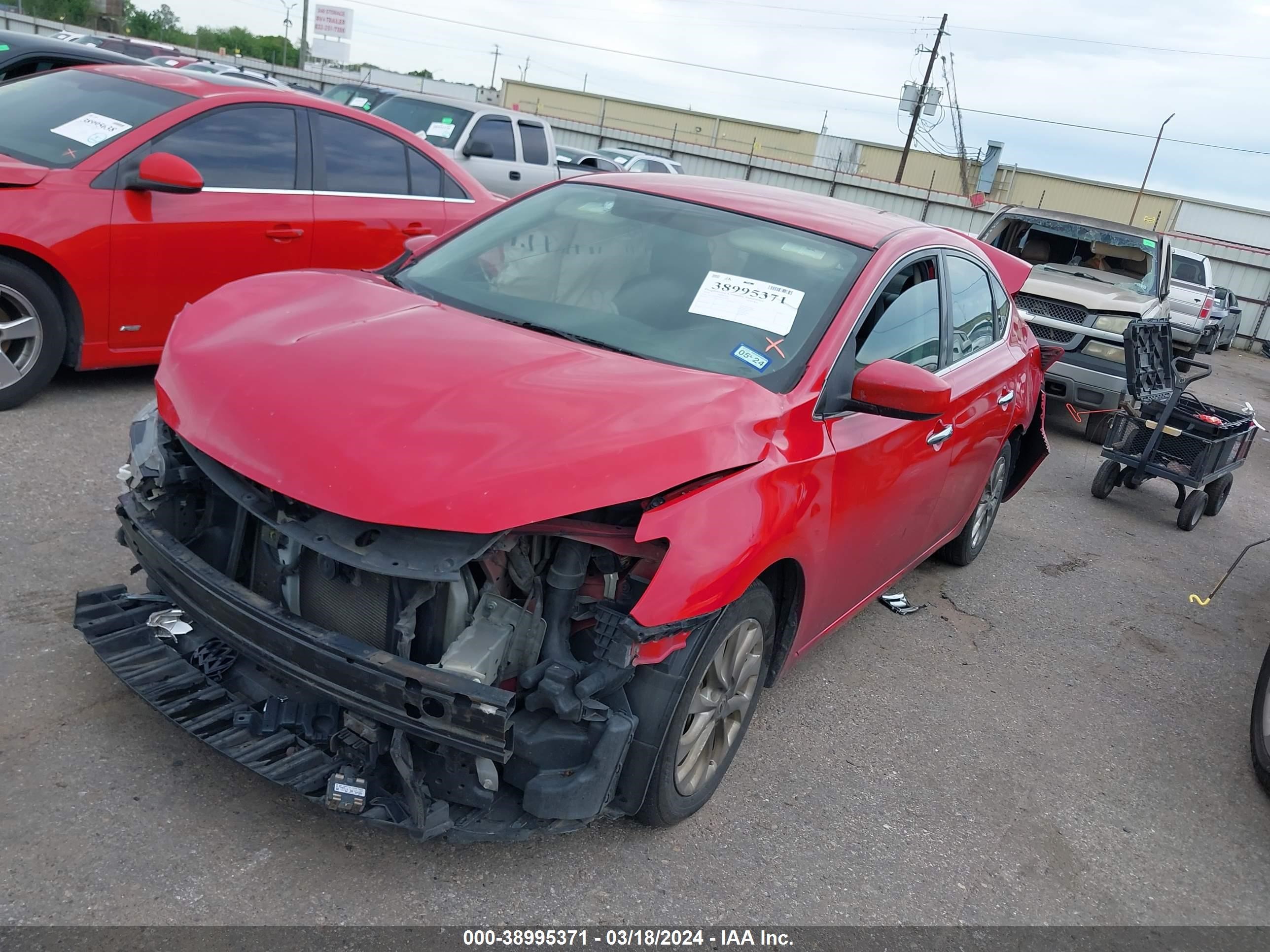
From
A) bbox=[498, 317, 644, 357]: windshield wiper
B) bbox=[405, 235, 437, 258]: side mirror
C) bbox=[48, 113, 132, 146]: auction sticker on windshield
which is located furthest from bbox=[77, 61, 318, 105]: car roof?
bbox=[498, 317, 644, 357]: windshield wiper

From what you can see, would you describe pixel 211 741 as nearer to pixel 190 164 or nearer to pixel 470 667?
pixel 470 667

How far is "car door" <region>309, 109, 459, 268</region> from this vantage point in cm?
622

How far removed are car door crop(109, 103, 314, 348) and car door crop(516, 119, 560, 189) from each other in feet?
24.9

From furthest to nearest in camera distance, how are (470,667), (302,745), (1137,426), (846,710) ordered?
(1137,426) → (846,710) → (302,745) → (470,667)

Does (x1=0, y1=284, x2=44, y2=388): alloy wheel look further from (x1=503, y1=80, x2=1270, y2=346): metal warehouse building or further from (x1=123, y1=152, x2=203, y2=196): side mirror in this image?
(x1=503, y1=80, x2=1270, y2=346): metal warehouse building

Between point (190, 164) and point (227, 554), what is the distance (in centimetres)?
349

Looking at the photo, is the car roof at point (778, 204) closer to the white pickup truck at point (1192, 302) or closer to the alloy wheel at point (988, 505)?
the alloy wheel at point (988, 505)

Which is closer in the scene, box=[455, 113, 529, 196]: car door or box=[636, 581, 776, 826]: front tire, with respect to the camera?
box=[636, 581, 776, 826]: front tire

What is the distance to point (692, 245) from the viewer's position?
145 inches

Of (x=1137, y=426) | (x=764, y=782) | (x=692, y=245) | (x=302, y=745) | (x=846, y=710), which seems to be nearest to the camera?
(x=302, y=745)

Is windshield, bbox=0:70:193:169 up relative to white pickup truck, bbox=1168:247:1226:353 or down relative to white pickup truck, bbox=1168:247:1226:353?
up

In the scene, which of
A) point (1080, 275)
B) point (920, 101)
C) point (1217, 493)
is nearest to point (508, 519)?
point (1217, 493)

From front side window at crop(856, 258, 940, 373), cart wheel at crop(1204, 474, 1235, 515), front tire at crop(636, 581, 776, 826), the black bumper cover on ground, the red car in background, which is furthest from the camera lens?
cart wheel at crop(1204, 474, 1235, 515)

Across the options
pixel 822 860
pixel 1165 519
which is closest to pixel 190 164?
pixel 822 860
